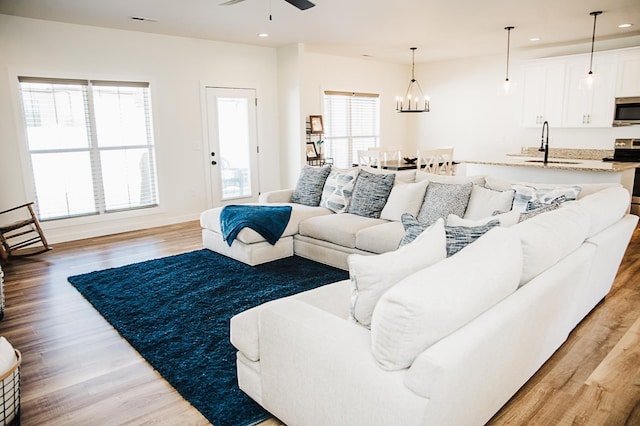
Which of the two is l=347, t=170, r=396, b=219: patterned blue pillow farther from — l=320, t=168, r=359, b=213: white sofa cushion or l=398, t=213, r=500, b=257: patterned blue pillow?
l=398, t=213, r=500, b=257: patterned blue pillow

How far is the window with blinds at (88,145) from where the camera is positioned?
552cm

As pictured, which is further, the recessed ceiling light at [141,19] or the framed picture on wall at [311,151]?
the framed picture on wall at [311,151]

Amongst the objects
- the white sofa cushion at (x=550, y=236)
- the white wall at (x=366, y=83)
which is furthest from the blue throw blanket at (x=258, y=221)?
the white wall at (x=366, y=83)

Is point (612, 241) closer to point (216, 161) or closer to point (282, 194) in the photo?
point (282, 194)

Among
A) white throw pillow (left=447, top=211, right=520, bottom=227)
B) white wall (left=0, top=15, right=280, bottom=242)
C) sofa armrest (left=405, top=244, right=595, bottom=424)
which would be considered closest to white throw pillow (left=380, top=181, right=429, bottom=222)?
white throw pillow (left=447, top=211, right=520, bottom=227)

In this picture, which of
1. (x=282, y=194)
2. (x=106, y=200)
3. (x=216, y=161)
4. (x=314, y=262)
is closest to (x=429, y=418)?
(x=314, y=262)

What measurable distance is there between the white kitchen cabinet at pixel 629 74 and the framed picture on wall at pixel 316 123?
4629 mm

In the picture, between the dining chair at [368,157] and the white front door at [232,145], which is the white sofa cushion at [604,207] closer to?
the dining chair at [368,157]

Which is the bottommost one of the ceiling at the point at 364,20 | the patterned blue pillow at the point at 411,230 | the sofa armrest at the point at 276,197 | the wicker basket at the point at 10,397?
the wicker basket at the point at 10,397

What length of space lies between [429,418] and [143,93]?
609 centimetres

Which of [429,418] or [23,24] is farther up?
[23,24]

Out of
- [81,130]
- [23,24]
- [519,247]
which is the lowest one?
[519,247]

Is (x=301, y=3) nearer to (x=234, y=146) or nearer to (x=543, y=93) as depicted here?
(x=234, y=146)

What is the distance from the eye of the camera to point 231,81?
23.5ft
